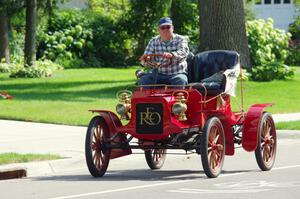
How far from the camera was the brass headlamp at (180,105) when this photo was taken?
1181 cm

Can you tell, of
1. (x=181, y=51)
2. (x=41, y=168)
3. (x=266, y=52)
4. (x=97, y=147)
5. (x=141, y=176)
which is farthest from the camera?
(x=266, y=52)

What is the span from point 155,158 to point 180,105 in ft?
5.79

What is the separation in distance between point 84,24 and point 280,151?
32.3 meters

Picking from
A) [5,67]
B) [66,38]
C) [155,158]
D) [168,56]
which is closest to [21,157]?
[155,158]

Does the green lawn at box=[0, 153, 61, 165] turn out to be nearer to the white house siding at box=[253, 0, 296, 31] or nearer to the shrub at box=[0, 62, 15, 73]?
the shrub at box=[0, 62, 15, 73]

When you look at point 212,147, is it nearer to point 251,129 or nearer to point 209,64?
point 251,129

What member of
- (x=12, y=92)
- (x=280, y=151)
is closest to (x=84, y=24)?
(x=12, y=92)

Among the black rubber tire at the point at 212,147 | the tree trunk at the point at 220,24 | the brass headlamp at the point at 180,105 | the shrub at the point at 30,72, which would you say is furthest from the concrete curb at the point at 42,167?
the shrub at the point at 30,72

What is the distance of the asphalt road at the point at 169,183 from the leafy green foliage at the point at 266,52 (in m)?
14.9

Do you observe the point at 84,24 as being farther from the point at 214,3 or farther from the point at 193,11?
the point at 214,3

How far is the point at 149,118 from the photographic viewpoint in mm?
12008

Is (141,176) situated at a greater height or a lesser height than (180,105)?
lesser

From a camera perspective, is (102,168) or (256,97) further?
(256,97)

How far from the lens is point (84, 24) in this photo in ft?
155
